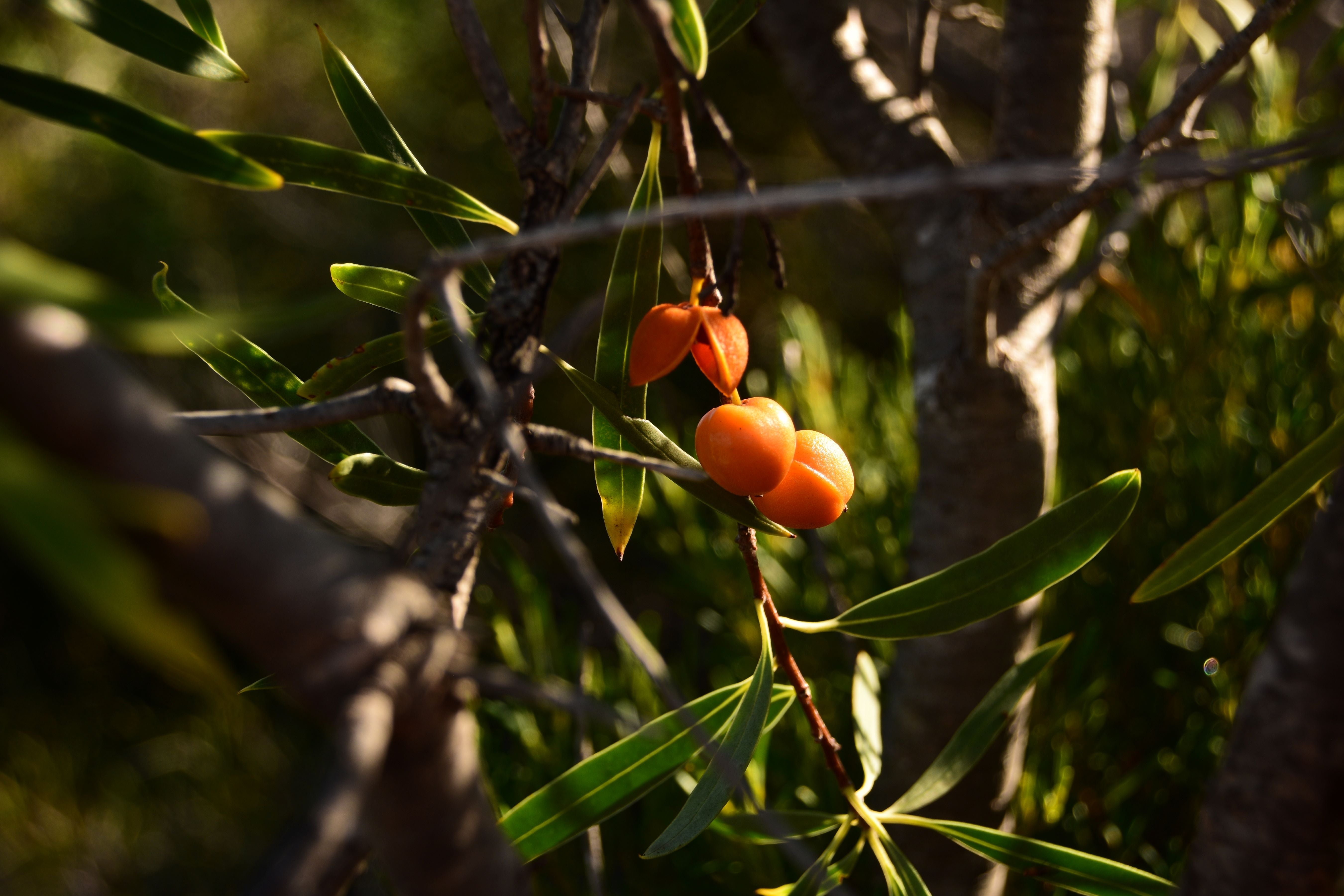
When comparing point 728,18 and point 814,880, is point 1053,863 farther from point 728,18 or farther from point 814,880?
point 728,18

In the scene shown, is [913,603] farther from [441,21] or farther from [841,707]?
[441,21]

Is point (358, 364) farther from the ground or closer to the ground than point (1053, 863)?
farther from the ground

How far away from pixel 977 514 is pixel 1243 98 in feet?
4.07

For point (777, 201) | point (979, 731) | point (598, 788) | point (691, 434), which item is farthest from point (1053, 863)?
point (691, 434)

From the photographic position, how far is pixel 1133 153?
284mm

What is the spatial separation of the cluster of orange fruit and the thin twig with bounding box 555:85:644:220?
0.11ft

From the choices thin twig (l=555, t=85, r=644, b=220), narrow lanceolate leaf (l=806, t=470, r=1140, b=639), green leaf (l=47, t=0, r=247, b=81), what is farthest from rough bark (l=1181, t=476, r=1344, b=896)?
green leaf (l=47, t=0, r=247, b=81)

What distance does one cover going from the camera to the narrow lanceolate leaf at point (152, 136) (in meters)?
0.19

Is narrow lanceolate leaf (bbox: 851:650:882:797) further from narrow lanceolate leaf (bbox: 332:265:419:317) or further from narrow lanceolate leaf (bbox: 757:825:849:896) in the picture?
narrow lanceolate leaf (bbox: 332:265:419:317)

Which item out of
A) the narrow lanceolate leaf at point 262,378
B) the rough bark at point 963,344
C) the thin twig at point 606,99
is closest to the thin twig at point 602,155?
the thin twig at point 606,99

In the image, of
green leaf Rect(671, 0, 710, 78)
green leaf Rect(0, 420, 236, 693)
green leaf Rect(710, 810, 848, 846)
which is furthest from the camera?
green leaf Rect(710, 810, 848, 846)

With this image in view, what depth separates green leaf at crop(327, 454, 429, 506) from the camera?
244 mm

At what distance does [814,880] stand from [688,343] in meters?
0.18

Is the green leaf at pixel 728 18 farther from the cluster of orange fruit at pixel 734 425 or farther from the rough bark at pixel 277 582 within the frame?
the rough bark at pixel 277 582
